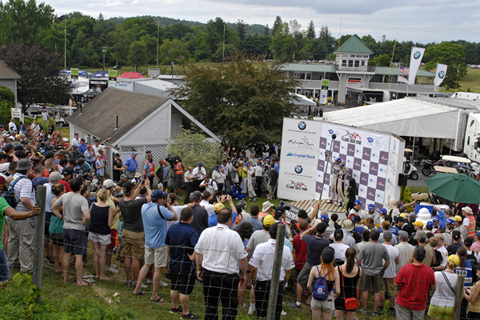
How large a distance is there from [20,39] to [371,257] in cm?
7360

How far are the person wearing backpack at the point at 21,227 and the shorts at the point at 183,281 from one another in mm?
2288

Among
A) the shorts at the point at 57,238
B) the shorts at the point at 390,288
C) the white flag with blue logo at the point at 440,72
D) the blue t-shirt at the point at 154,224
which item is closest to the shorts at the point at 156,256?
the blue t-shirt at the point at 154,224

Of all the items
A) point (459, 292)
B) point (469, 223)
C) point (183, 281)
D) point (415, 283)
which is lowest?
point (469, 223)

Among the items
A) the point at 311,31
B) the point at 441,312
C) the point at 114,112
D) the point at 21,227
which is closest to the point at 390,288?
the point at 441,312

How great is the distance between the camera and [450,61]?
89938 millimetres

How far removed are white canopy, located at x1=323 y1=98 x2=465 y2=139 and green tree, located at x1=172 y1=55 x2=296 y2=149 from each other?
320cm

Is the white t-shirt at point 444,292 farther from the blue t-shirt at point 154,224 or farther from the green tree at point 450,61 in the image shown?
the green tree at point 450,61

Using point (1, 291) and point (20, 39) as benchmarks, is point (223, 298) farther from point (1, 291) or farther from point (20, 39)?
point (20, 39)

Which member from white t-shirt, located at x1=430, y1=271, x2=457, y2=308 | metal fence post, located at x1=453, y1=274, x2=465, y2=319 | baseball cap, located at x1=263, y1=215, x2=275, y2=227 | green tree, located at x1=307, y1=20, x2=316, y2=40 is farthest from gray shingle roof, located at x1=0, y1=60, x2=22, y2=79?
green tree, located at x1=307, y1=20, x2=316, y2=40

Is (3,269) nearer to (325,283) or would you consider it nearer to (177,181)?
(325,283)

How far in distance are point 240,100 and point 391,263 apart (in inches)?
561

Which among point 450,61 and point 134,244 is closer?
point 134,244

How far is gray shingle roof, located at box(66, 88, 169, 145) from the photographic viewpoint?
18.8 meters

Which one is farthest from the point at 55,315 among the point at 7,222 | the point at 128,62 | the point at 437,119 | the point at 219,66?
the point at 128,62
